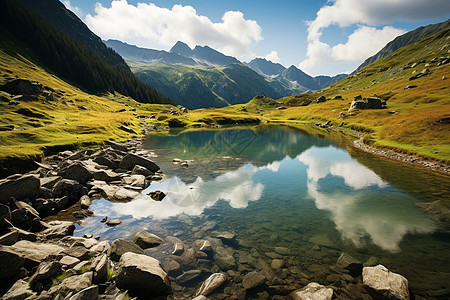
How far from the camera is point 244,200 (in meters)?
22.7

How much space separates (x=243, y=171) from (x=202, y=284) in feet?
77.5

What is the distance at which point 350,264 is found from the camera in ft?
40.0

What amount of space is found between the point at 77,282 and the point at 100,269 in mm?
1048

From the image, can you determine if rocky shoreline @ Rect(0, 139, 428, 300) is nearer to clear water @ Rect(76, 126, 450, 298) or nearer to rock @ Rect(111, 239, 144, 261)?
rock @ Rect(111, 239, 144, 261)

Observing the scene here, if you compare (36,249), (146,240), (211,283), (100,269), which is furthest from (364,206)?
(36,249)

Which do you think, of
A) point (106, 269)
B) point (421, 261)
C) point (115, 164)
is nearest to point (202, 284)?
point (106, 269)

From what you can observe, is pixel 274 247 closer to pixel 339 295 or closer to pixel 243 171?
pixel 339 295

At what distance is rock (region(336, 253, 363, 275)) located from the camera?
11817 millimetres

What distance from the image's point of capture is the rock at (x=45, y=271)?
331 inches

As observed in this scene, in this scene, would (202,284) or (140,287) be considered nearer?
(140,287)

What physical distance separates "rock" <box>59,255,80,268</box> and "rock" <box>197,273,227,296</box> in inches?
255

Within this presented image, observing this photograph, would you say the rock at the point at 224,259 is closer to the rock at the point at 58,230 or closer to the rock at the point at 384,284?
the rock at the point at 384,284

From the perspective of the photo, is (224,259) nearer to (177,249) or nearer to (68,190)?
(177,249)

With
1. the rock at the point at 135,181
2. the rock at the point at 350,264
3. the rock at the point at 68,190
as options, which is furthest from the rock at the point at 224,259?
the rock at the point at 68,190
